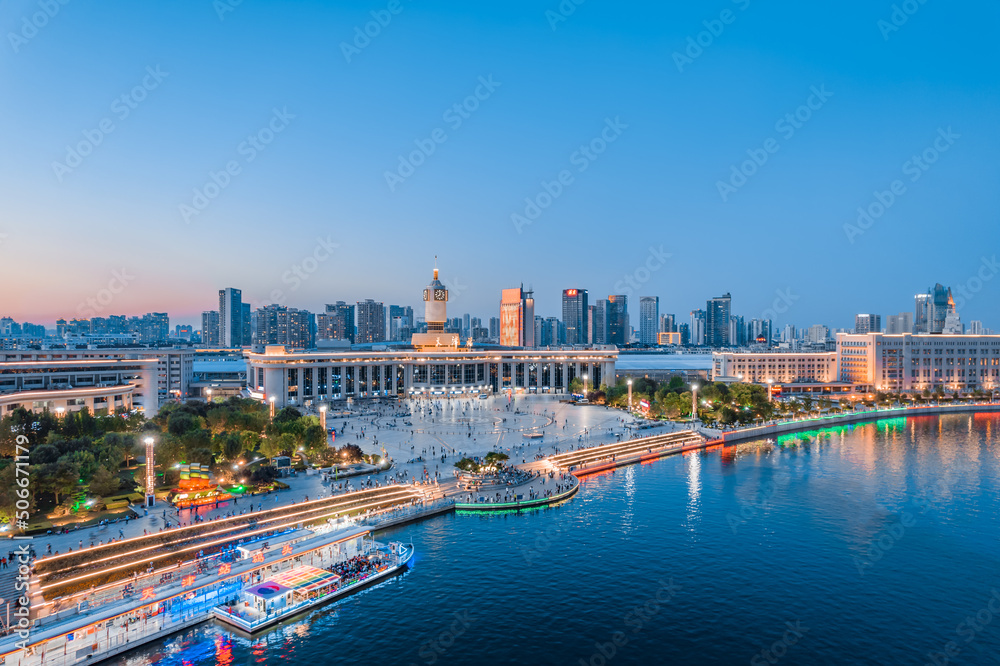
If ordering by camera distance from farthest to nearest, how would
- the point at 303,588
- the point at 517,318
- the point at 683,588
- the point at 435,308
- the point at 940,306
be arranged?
1. the point at 517,318
2. the point at 940,306
3. the point at 435,308
4. the point at 683,588
5. the point at 303,588

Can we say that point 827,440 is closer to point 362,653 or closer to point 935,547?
point 935,547

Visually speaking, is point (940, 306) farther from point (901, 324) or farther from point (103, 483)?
point (103, 483)

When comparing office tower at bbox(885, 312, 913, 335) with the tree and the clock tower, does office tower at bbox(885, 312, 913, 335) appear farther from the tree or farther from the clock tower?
the tree

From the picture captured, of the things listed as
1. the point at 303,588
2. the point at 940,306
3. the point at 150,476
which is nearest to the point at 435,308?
the point at 150,476

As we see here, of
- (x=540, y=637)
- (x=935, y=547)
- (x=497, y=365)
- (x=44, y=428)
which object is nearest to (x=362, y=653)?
(x=540, y=637)

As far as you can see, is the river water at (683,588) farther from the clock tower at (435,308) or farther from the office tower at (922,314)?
the office tower at (922,314)


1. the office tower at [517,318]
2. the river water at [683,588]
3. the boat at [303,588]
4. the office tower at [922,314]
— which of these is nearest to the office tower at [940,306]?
the office tower at [922,314]

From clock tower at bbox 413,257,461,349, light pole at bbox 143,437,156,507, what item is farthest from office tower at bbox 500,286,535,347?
light pole at bbox 143,437,156,507
